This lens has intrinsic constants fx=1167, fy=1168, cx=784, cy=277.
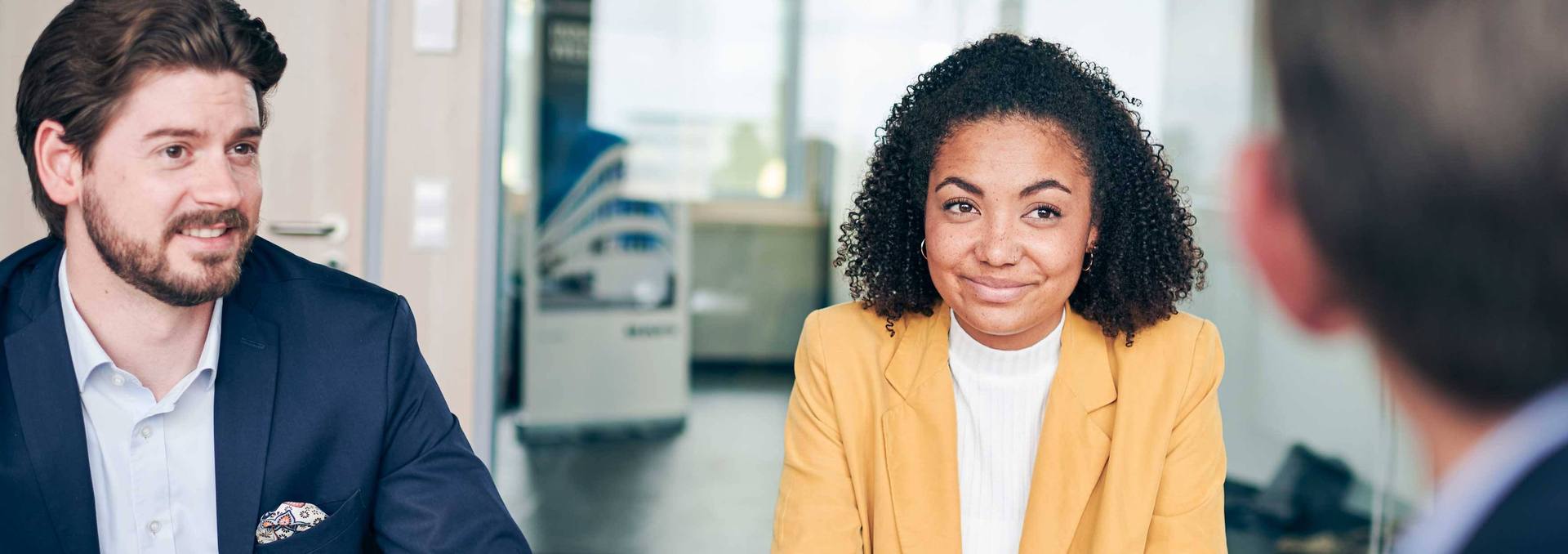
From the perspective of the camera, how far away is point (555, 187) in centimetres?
459

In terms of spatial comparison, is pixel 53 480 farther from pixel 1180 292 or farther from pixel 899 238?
pixel 1180 292

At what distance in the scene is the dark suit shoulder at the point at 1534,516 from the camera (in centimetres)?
36

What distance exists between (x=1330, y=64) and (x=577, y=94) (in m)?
4.55

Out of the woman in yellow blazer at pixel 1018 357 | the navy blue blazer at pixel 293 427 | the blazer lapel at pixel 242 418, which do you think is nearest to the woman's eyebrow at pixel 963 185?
the woman in yellow blazer at pixel 1018 357

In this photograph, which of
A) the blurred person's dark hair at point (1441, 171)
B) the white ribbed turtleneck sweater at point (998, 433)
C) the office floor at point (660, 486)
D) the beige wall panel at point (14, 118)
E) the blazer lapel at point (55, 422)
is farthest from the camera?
the office floor at point (660, 486)

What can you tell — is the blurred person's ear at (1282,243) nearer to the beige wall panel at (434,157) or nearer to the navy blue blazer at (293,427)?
the navy blue blazer at (293,427)

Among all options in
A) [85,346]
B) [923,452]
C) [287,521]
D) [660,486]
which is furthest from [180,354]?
[660,486]

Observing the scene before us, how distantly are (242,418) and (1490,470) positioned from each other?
1123 mm

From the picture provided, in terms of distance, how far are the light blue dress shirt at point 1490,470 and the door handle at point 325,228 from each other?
2.29 metres

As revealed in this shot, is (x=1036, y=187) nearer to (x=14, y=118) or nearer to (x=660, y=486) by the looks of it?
(x=14, y=118)

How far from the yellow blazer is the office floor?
153 cm

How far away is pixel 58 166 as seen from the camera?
115cm

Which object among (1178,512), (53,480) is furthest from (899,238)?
(53,480)

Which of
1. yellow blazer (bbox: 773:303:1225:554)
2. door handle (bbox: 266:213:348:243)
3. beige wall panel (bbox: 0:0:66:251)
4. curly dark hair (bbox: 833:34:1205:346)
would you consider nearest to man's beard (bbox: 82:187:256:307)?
yellow blazer (bbox: 773:303:1225:554)
